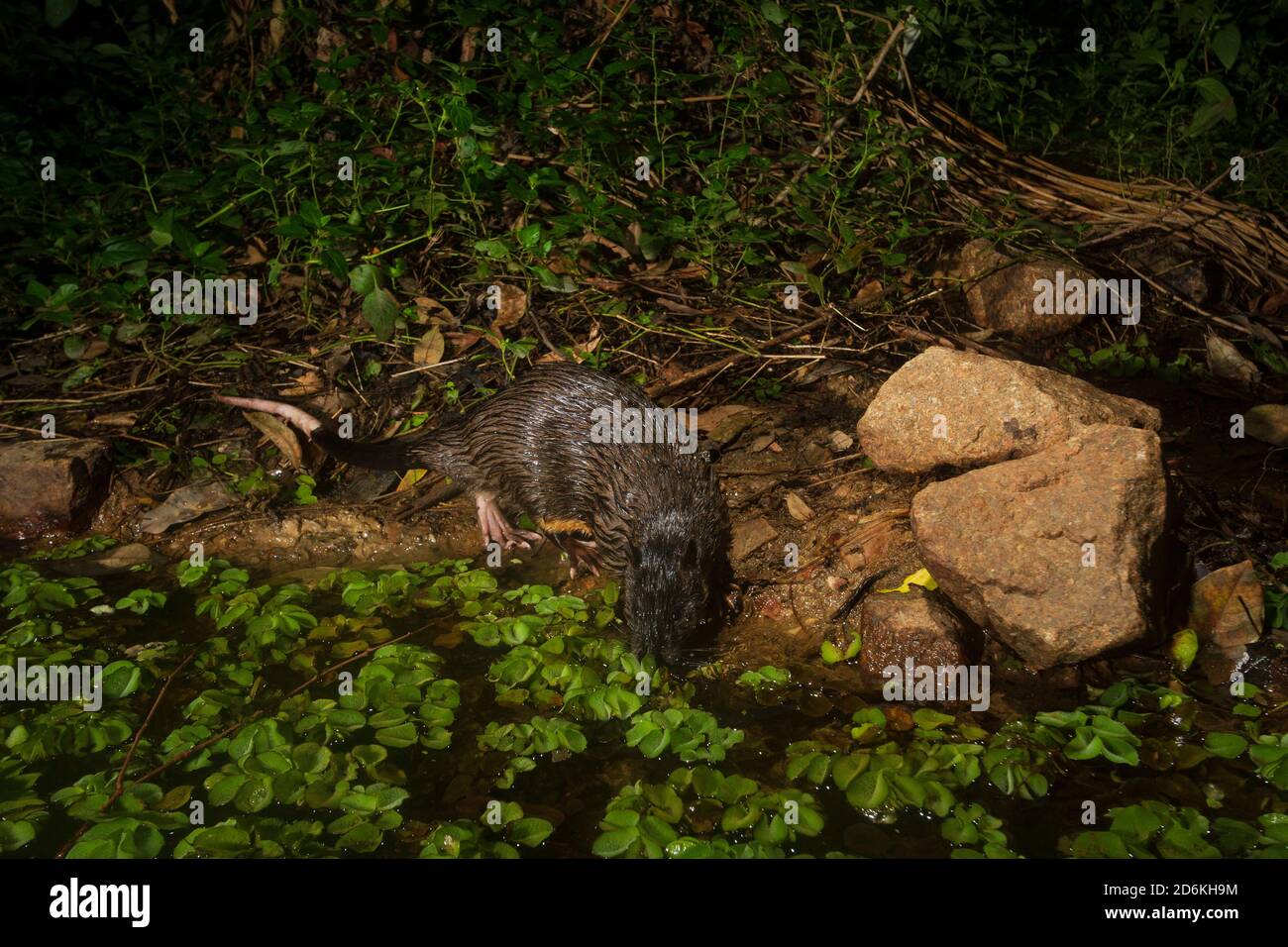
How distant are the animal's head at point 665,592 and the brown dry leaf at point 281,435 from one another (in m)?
2.13

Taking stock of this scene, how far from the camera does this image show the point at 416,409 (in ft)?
17.2

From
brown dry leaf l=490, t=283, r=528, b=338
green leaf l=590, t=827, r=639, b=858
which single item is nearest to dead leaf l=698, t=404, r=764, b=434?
brown dry leaf l=490, t=283, r=528, b=338

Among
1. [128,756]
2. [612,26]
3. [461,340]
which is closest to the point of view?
[128,756]

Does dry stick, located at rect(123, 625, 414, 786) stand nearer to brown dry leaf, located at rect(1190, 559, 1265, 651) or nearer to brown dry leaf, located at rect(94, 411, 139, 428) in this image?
brown dry leaf, located at rect(94, 411, 139, 428)

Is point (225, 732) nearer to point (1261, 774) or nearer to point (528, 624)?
point (528, 624)

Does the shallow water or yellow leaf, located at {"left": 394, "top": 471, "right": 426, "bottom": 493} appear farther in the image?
yellow leaf, located at {"left": 394, "top": 471, "right": 426, "bottom": 493}

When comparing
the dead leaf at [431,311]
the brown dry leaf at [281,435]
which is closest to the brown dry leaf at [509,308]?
the dead leaf at [431,311]

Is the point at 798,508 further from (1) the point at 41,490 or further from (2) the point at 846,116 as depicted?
(1) the point at 41,490

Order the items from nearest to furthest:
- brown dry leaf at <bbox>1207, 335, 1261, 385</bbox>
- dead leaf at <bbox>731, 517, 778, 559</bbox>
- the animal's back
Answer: the animal's back < dead leaf at <bbox>731, 517, 778, 559</bbox> < brown dry leaf at <bbox>1207, 335, 1261, 385</bbox>

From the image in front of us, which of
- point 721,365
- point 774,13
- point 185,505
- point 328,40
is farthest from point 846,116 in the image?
point 185,505
